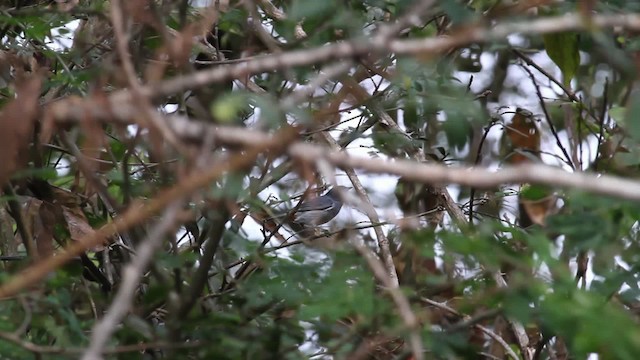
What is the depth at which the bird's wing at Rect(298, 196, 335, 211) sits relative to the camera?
3812 millimetres

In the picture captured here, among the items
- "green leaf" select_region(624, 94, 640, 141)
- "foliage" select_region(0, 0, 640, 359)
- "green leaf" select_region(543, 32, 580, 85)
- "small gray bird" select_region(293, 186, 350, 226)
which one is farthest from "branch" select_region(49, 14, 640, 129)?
"small gray bird" select_region(293, 186, 350, 226)

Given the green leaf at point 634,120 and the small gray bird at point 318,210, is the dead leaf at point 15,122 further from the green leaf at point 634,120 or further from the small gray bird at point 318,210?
the small gray bird at point 318,210

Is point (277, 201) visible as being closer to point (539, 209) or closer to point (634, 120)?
point (539, 209)

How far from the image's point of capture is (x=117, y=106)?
4.15ft

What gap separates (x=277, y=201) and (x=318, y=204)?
110 cm

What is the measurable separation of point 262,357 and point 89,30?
5.52 feet

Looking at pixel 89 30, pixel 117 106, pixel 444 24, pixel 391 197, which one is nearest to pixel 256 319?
pixel 117 106

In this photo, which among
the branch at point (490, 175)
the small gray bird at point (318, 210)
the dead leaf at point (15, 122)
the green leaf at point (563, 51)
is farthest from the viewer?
the small gray bird at point (318, 210)

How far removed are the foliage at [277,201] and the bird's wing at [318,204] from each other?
27.4 inches

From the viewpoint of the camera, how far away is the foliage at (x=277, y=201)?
125cm

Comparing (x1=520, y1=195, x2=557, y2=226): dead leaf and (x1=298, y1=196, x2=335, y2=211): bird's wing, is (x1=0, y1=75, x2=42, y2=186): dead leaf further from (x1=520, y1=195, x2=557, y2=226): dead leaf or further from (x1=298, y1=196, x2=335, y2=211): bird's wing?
(x1=520, y1=195, x2=557, y2=226): dead leaf

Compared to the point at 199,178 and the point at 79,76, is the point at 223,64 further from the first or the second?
the point at 199,178

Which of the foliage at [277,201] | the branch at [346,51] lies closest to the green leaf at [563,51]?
the foliage at [277,201]

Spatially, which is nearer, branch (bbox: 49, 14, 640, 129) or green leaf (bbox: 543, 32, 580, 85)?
branch (bbox: 49, 14, 640, 129)
